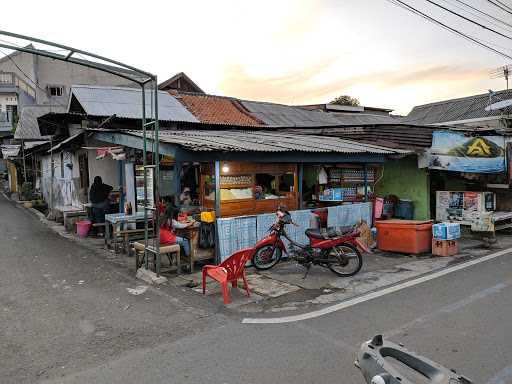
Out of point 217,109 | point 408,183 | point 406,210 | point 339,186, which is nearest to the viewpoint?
point 339,186

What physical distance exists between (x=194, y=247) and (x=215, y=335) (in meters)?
3.42

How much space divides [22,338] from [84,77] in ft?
129

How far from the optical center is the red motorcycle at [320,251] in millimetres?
8146

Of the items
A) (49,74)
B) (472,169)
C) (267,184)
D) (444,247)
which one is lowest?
(444,247)

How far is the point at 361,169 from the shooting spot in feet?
41.4

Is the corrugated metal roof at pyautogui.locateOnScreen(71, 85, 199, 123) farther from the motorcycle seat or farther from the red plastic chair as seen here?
the red plastic chair

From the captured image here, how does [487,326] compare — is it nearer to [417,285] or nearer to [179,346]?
[417,285]

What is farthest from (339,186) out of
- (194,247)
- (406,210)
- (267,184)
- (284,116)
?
(284,116)

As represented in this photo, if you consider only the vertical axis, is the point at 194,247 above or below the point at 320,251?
above

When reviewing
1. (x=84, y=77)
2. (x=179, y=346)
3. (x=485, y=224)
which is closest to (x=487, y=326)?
(x=179, y=346)

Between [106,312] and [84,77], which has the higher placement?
[84,77]

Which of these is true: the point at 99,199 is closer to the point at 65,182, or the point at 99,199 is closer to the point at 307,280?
the point at 65,182

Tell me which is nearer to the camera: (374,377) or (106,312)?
(374,377)

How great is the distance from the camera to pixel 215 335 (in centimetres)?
522
